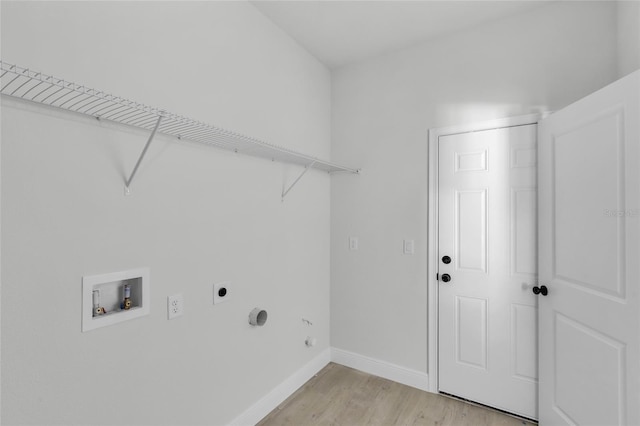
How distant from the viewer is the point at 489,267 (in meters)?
2.12

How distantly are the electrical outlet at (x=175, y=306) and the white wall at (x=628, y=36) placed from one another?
8.72 feet

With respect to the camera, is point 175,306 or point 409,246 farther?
point 409,246

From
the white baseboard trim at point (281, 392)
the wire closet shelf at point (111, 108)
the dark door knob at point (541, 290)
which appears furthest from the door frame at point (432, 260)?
the wire closet shelf at point (111, 108)

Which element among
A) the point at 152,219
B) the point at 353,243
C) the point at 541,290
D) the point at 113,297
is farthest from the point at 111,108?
the point at 541,290

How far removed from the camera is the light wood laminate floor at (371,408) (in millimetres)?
1999

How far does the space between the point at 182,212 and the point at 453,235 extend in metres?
1.87

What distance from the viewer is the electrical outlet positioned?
58.4 inches

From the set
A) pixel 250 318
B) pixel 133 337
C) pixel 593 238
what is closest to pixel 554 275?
pixel 593 238

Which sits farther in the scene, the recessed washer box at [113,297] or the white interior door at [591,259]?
the white interior door at [591,259]

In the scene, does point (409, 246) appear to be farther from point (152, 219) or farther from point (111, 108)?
point (111, 108)

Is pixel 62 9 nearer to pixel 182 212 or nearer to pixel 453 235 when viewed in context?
pixel 182 212

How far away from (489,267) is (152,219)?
2144mm

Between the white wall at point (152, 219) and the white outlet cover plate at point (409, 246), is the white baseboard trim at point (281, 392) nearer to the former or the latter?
the white wall at point (152, 219)

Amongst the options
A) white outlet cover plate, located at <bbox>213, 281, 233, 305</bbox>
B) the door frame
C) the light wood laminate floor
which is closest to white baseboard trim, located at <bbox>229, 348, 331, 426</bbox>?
the light wood laminate floor
